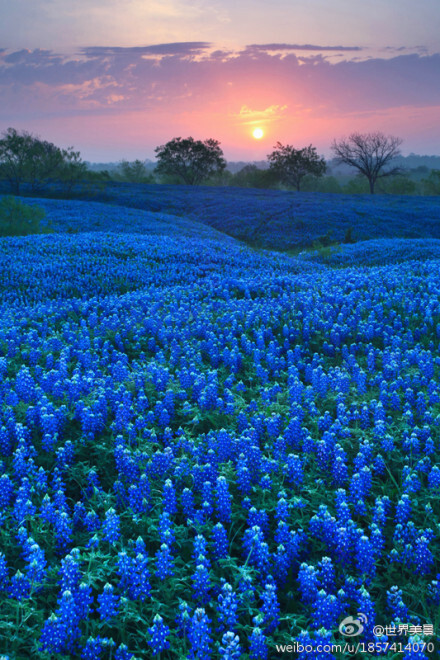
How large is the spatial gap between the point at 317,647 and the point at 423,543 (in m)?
1.25

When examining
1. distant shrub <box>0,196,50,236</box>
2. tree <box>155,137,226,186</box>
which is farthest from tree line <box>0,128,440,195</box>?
distant shrub <box>0,196,50,236</box>

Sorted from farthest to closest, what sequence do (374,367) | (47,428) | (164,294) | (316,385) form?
(164,294)
(374,367)
(316,385)
(47,428)

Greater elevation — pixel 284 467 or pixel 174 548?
pixel 284 467

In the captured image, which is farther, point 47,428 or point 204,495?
point 47,428

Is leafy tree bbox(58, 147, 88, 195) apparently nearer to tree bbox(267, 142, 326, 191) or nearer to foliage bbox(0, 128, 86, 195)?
foliage bbox(0, 128, 86, 195)

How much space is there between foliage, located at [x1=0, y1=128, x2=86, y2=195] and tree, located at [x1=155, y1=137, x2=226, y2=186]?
88.5 feet

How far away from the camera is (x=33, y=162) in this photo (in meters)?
53.9

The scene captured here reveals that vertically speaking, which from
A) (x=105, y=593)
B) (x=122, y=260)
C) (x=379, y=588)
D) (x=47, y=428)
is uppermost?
(x=122, y=260)

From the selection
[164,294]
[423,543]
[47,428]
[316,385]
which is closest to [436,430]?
[316,385]

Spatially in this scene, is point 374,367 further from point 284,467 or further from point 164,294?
point 164,294

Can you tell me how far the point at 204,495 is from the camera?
4.28 m

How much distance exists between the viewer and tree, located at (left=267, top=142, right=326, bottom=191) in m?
78.5

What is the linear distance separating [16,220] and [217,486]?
2426 centimetres

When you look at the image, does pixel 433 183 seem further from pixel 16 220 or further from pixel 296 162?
pixel 16 220
